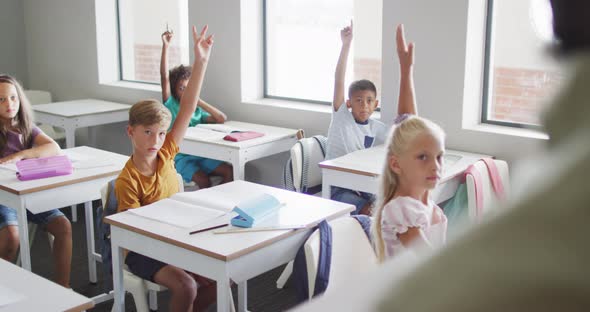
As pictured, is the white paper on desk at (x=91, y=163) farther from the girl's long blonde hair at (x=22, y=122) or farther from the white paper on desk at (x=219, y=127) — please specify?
the white paper on desk at (x=219, y=127)

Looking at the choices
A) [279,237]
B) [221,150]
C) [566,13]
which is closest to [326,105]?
[221,150]

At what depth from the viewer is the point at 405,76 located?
3.28 meters

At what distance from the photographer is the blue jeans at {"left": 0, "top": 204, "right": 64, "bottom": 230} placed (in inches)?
123

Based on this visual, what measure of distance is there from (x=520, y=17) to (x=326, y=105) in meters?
1.42

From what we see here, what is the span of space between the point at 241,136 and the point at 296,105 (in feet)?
2.27

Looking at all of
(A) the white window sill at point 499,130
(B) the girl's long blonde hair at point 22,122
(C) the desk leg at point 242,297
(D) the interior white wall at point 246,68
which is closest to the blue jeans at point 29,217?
(B) the girl's long blonde hair at point 22,122

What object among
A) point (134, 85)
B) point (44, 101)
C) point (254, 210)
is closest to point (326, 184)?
point (254, 210)

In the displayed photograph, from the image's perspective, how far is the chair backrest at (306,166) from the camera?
3.51 meters

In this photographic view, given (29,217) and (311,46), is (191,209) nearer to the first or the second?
(29,217)

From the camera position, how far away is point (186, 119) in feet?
9.80

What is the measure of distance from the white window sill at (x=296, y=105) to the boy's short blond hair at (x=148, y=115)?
179cm

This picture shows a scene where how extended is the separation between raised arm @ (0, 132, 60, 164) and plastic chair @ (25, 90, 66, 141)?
210 centimetres

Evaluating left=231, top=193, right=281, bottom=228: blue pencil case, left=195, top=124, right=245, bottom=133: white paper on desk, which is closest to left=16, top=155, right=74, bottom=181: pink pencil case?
left=231, top=193, right=281, bottom=228: blue pencil case

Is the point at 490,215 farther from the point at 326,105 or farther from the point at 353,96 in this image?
the point at 326,105
